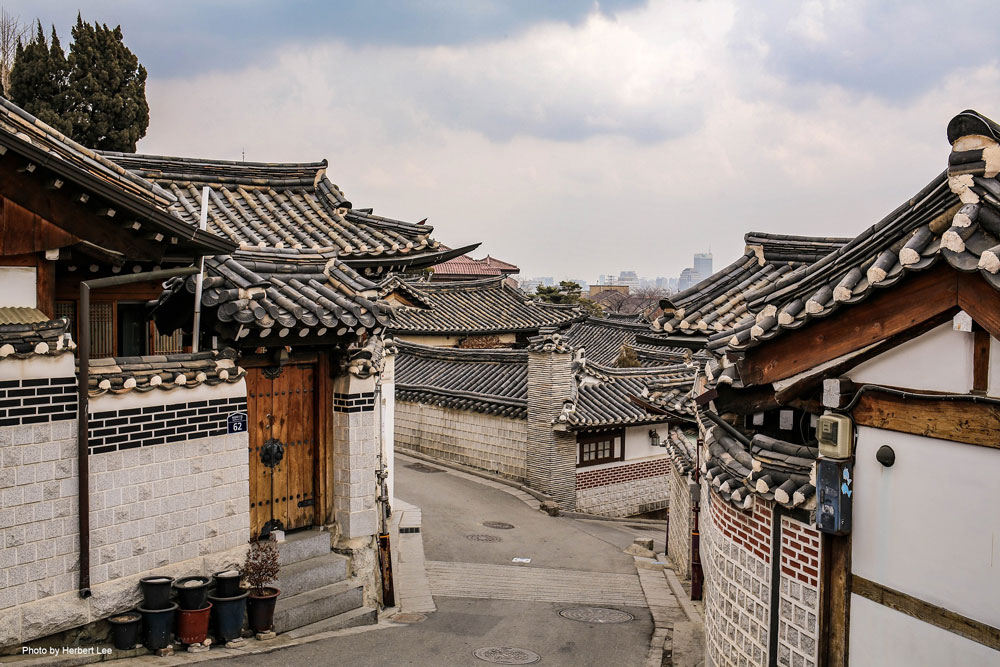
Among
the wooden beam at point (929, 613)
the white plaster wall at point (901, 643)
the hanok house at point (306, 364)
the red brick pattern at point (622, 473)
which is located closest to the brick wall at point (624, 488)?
the red brick pattern at point (622, 473)

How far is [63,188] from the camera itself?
28.0 feet

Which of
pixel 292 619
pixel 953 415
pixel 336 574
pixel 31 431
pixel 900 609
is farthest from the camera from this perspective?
pixel 336 574

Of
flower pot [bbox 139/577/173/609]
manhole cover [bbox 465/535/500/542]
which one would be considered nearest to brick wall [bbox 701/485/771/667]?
flower pot [bbox 139/577/173/609]

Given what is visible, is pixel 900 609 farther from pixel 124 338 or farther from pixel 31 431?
pixel 124 338

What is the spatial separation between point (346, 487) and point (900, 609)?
772 centimetres

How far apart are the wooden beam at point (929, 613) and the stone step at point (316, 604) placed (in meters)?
7.00

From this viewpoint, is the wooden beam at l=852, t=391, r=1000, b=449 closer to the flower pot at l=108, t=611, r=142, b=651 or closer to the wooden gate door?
the flower pot at l=108, t=611, r=142, b=651

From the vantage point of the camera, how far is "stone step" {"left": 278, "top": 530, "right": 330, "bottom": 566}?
11.1m

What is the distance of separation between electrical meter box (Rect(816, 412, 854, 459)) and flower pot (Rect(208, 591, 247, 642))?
270 inches

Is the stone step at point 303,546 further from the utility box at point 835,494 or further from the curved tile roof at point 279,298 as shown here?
the utility box at point 835,494

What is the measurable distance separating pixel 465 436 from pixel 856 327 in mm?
23467

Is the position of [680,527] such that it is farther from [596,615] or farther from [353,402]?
[353,402]

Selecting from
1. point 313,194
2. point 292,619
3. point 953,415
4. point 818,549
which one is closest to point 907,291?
point 953,415

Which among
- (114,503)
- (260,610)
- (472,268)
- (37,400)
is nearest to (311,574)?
(260,610)
